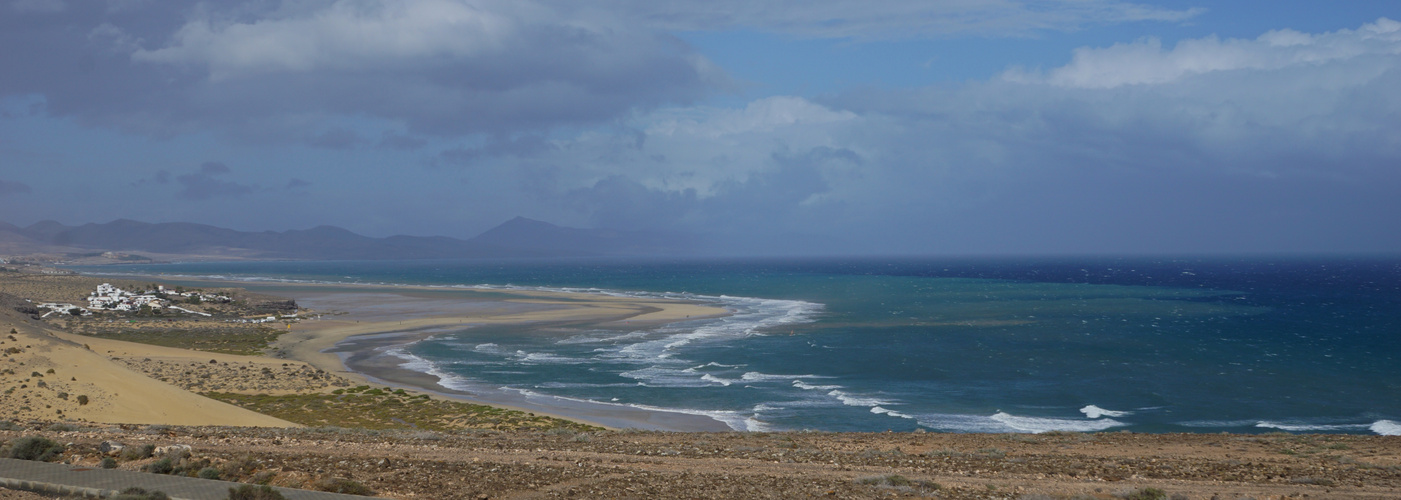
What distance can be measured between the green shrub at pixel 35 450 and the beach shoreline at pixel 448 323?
16.8m

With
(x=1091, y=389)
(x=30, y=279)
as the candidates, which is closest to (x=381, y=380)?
(x=1091, y=389)

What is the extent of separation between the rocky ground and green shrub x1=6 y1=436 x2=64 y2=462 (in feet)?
1.12

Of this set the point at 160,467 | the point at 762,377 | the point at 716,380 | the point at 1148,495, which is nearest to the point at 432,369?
the point at 716,380

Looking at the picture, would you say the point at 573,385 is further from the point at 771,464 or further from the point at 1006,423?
the point at 771,464

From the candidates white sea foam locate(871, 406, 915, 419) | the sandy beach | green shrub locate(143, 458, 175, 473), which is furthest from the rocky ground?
white sea foam locate(871, 406, 915, 419)

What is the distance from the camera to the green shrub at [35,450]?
523 inches

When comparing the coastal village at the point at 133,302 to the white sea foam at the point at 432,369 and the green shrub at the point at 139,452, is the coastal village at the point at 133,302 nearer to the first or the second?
the white sea foam at the point at 432,369

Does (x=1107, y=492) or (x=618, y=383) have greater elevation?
(x=1107, y=492)

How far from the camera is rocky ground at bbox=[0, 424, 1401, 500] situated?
12055mm

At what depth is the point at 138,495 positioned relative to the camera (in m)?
10.2

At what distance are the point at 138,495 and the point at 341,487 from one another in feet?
7.78

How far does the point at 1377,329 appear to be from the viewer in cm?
5994

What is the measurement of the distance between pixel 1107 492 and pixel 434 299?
9851 centimetres

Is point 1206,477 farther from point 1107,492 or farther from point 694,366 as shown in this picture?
point 694,366
